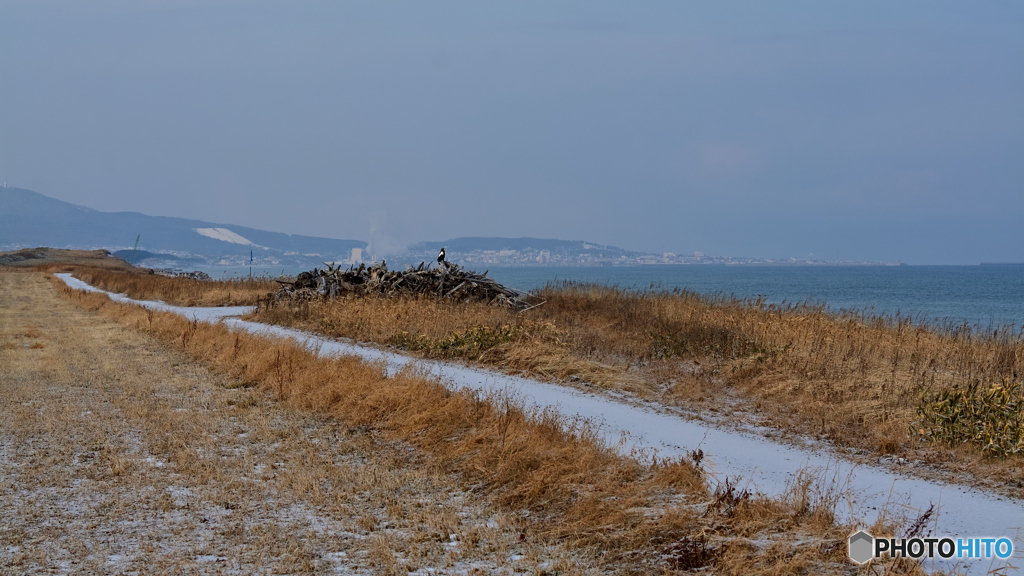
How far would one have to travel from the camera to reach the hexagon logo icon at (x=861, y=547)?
419cm

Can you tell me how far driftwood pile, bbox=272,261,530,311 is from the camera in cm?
1884

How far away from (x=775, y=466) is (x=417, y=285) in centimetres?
1380

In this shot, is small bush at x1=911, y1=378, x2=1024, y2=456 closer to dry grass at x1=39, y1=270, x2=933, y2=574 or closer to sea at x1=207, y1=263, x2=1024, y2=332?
dry grass at x1=39, y1=270, x2=933, y2=574

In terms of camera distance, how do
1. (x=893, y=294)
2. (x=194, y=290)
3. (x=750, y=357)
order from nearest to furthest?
(x=750, y=357), (x=194, y=290), (x=893, y=294)

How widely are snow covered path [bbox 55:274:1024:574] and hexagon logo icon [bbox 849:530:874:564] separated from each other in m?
0.25

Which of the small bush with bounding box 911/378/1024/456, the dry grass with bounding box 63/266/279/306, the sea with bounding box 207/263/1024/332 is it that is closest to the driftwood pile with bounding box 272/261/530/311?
the dry grass with bounding box 63/266/279/306

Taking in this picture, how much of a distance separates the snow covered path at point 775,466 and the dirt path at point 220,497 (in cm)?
230

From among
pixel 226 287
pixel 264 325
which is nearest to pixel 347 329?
pixel 264 325

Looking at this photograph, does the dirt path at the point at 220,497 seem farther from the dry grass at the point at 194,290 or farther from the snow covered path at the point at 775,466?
the dry grass at the point at 194,290

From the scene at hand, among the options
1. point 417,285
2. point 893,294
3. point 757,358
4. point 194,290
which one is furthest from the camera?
point 893,294
